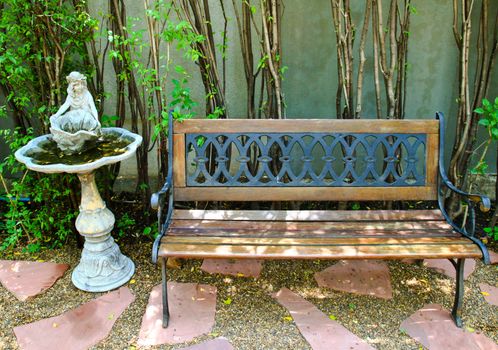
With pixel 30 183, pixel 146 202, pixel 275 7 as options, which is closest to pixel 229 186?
pixel 146 202

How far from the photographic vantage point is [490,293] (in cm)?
295

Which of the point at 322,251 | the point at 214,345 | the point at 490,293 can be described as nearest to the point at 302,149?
the point at 322,251

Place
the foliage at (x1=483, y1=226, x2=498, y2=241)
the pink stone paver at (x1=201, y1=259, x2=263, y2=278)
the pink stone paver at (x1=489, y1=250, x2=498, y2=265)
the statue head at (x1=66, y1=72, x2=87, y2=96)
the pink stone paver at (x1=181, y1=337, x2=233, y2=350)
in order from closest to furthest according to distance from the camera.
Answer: the pink stone paver at (x1=181, y1=337, x2=233, y2=350), the statue head at (x1=66, y1=72, x2=87, y2=96), the pink stone paver at (x1=201, y1=259, x2=263, y2=278), the pink stone paver at (x1=489, y1=250, x2=498, y2=265), the foliage at (x1=483, y1=226, x2=498, y2=241)

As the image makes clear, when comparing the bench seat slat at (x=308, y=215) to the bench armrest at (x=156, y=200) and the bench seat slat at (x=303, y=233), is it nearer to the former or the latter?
the bench seat slat at (x=303, y=233)

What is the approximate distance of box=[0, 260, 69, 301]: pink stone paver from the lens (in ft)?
9.67

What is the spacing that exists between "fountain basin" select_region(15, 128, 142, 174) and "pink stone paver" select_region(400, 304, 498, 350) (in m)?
2.02

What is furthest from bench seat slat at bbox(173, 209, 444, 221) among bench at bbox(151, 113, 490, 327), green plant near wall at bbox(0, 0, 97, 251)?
green plant near wall at bbox(0, 0, 97, 251)

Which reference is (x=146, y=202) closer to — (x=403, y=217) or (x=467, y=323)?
(x=403, y=217)

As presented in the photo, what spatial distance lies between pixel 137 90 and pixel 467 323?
2.85 meters

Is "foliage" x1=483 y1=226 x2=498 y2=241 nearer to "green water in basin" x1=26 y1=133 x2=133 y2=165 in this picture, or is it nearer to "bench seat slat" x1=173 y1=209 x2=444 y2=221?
"bench seat slat" x1=173 y1=209 x2=444 y2=221

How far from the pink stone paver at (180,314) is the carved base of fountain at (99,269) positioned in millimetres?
295

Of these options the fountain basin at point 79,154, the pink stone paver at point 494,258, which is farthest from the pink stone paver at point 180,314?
the pink stone paver at point 494,258

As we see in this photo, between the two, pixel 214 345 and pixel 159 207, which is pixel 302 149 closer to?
pixel 159 207

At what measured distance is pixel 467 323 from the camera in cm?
265
